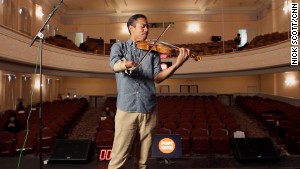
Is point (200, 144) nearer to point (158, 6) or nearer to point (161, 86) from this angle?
point (161, 86)

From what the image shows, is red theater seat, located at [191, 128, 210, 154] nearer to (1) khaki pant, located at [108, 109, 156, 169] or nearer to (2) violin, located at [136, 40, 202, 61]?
(2) violin, located at [136, 40, 202, 61]

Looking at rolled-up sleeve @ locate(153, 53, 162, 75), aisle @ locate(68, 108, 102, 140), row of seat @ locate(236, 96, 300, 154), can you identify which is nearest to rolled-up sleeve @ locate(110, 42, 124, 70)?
rolled-up sleeve @ locate(153, 53, 162, 75)

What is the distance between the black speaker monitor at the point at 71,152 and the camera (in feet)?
11.1

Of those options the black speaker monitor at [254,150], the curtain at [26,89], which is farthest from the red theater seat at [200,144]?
the curtain at [26,89]

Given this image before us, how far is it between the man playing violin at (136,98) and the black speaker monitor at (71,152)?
181 centimetres

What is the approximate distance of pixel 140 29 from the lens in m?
1.77

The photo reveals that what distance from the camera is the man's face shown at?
69.0 inches

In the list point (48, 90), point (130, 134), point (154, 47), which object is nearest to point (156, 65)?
point (154, 47)

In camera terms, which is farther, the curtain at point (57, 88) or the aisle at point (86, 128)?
the curtain at point (57, 88)

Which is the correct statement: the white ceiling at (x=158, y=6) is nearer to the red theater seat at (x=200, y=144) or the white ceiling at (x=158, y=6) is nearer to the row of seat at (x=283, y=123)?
the row of seat at (x=283, y=123)

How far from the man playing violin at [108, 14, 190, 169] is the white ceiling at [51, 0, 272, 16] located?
17.5 meters

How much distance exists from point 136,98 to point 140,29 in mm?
472

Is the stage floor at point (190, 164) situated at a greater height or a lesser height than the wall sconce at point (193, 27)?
lesser

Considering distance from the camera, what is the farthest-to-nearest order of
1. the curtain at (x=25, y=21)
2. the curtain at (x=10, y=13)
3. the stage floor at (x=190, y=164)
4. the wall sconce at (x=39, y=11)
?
the wall sconce at (x=39, y=11)
the curtain at (x=25, y=21)
the curtain at (x=10, y=13)
the stage floor at (x=190, y=164)
